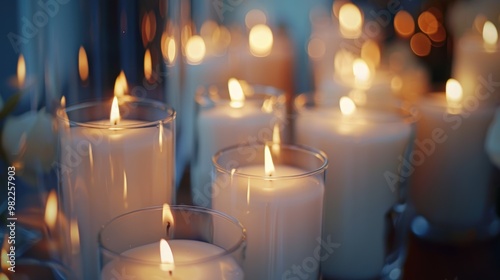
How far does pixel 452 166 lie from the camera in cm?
84

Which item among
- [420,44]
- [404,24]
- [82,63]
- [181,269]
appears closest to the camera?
[181,269]

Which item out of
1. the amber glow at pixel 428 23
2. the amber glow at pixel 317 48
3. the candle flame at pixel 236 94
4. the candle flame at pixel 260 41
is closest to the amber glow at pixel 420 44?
the amber glow at pixel 428 23

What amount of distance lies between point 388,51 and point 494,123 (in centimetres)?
57

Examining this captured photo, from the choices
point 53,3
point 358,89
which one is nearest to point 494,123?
point 358,89

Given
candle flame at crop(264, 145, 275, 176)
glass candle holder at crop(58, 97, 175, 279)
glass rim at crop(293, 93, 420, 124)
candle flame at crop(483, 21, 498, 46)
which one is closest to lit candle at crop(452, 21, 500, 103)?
candle flame at crop(483, 21, 498, 46)

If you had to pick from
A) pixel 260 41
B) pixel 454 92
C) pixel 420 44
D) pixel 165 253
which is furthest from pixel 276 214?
pixel 420 44

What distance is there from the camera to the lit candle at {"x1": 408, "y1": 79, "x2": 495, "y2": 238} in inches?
32.7

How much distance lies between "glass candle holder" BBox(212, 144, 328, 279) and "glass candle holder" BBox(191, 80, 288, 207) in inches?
6.2

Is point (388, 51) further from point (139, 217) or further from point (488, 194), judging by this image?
point (139, 217)

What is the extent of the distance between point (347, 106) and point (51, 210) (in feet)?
1.15

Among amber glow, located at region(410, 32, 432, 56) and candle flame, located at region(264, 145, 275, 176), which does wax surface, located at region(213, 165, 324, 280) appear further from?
amber glow, located at region(410, 32, 432, 56)

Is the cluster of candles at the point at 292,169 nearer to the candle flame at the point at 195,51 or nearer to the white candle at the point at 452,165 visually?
the white candle at the point at 452,165

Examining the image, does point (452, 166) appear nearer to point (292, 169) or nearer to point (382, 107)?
point (382, 107)

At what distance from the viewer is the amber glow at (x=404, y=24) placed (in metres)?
1.35
